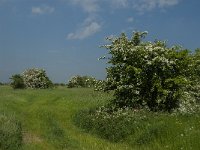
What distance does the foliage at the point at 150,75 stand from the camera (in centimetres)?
3114

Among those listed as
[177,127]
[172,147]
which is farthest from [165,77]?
[172,147]

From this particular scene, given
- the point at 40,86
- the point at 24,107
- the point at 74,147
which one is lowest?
the point at 74,147

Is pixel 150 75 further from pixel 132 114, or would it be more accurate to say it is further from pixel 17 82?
pixel 17 82

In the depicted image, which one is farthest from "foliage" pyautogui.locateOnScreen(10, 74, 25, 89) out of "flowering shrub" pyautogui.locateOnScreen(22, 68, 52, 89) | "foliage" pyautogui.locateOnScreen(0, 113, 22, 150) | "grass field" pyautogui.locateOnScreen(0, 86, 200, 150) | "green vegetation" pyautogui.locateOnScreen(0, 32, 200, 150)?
"foliage" pyautogui.locateOnScreen(0, 113, 22, 150)

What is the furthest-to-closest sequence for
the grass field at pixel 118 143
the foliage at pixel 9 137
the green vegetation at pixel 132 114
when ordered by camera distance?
the green vegetation at pixel 132 114 < the foliage at pixel 9 137 < the grass field at pixel 118 143

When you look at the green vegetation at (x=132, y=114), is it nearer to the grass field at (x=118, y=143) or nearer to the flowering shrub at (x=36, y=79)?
the grass field at (x=118, y=143)

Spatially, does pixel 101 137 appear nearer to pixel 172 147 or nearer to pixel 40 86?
pixel 172 147

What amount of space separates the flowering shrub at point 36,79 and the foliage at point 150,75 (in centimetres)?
5409

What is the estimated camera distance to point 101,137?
2677 centimetres

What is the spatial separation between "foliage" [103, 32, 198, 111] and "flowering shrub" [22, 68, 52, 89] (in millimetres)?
54090

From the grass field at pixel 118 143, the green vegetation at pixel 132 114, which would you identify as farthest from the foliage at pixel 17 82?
the grass field at pixel 118 143

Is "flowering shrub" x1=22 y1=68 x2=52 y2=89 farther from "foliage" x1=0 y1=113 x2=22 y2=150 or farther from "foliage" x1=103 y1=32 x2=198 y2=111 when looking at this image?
"foliage" x1=0 y1=113 x2=22 y2=150

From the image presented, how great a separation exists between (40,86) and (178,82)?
58560 mm

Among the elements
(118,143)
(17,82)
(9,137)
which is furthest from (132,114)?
(17,82)
